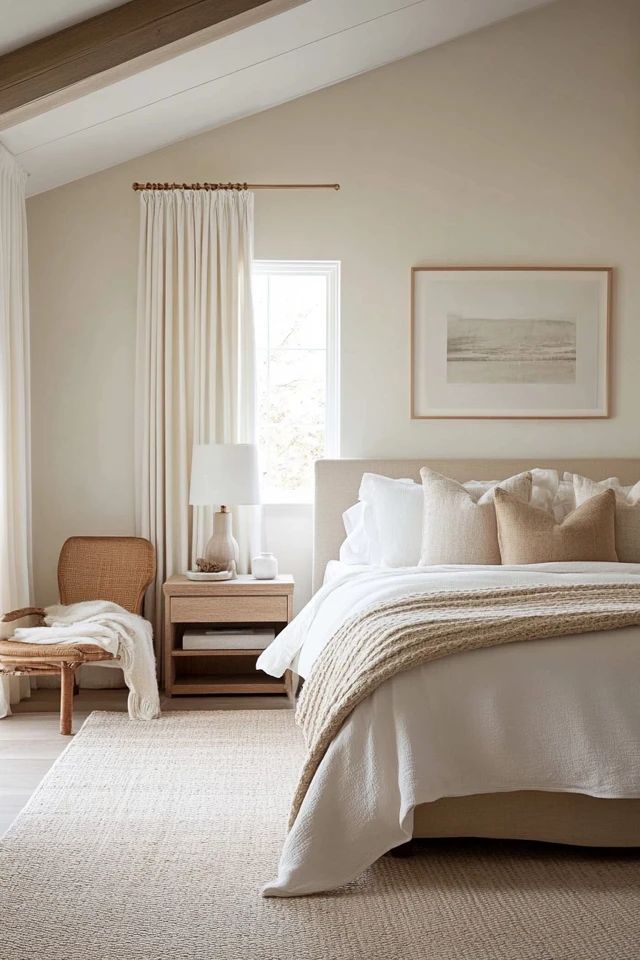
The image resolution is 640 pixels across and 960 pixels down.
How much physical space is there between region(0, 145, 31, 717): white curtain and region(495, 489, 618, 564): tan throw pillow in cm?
219

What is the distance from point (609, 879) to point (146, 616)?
118 inches

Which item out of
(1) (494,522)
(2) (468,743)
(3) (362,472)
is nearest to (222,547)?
(3) (362,472)

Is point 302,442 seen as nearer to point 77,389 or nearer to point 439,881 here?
point 77,389

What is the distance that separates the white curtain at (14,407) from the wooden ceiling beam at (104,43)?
0.67 m

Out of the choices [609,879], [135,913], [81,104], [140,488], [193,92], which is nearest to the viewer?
[135,913]

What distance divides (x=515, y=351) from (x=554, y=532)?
1.43m

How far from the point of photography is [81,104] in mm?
4219

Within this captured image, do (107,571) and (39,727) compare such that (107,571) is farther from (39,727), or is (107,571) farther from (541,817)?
(541,817)

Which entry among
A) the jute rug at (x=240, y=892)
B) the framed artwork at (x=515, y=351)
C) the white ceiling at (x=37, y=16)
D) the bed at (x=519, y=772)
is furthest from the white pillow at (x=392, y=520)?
the white ceiling at (x=37, y=16)

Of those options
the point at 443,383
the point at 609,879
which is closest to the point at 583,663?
the point at 609,879

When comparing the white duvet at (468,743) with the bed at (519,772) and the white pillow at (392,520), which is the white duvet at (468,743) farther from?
the white pillow at (392,520)

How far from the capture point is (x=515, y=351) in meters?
5.11

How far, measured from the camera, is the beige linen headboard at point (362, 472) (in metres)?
4.95

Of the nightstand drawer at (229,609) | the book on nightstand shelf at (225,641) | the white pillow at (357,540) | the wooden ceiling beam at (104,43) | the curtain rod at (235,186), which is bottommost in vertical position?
the book on nightstand shelf at (225,641)
